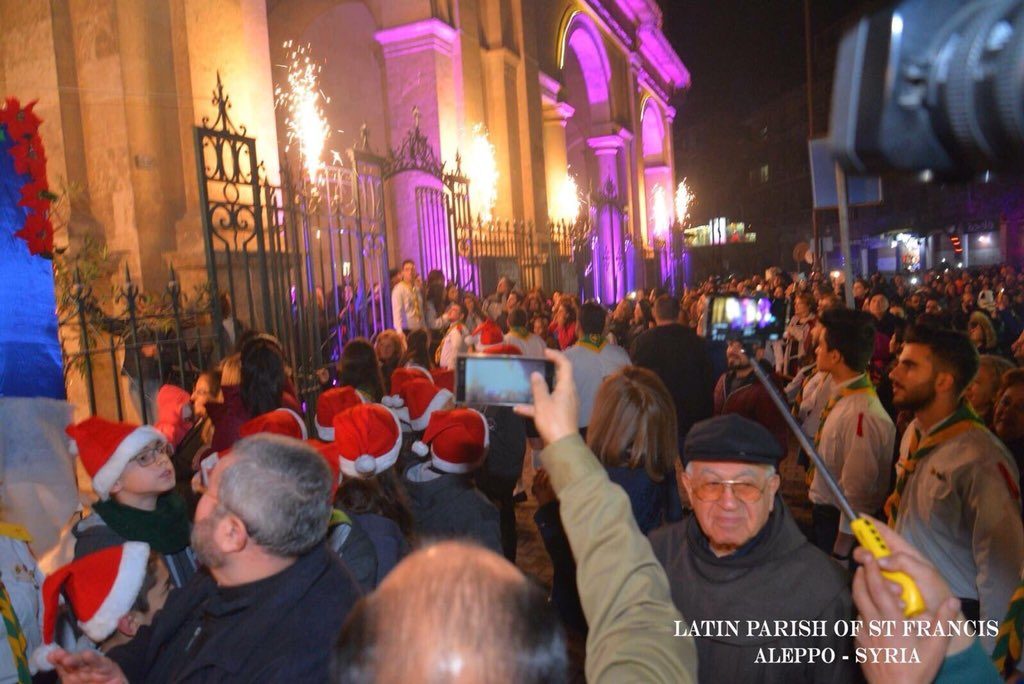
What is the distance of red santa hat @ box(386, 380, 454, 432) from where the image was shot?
14.1ft

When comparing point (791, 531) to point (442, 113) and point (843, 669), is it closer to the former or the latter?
point (843, 669)

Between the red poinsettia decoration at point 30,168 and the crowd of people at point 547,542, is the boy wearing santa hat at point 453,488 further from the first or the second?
the red poinsettia decoration at point 30,168

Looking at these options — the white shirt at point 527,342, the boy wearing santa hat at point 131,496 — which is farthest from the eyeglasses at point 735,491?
the white shirt at point 527,342

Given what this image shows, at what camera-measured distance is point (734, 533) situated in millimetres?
1995

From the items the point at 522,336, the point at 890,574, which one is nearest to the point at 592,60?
the point at 522,336

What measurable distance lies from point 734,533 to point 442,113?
1384 cm

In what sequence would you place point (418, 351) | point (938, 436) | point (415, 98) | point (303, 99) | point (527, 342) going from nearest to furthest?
point (938, 436)
point (418, 351)
point (527, 342)
point (415, 98)
point (303, 99)

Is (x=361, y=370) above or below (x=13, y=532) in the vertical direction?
above

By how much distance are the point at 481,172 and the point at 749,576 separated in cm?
1491

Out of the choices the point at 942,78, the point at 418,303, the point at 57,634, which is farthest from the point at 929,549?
the point at 418,303

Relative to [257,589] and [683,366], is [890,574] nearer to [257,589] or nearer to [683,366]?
[257,589]

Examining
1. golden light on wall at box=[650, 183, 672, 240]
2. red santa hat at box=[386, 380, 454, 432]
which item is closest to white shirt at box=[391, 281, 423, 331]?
red santa hat at box=[386, 380, 454, 432]

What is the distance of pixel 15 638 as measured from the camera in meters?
2.38

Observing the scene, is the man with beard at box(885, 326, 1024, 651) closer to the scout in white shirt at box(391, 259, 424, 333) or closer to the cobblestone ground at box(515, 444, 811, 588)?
the cobblestone ground at box(515, 444, 811, 588)
